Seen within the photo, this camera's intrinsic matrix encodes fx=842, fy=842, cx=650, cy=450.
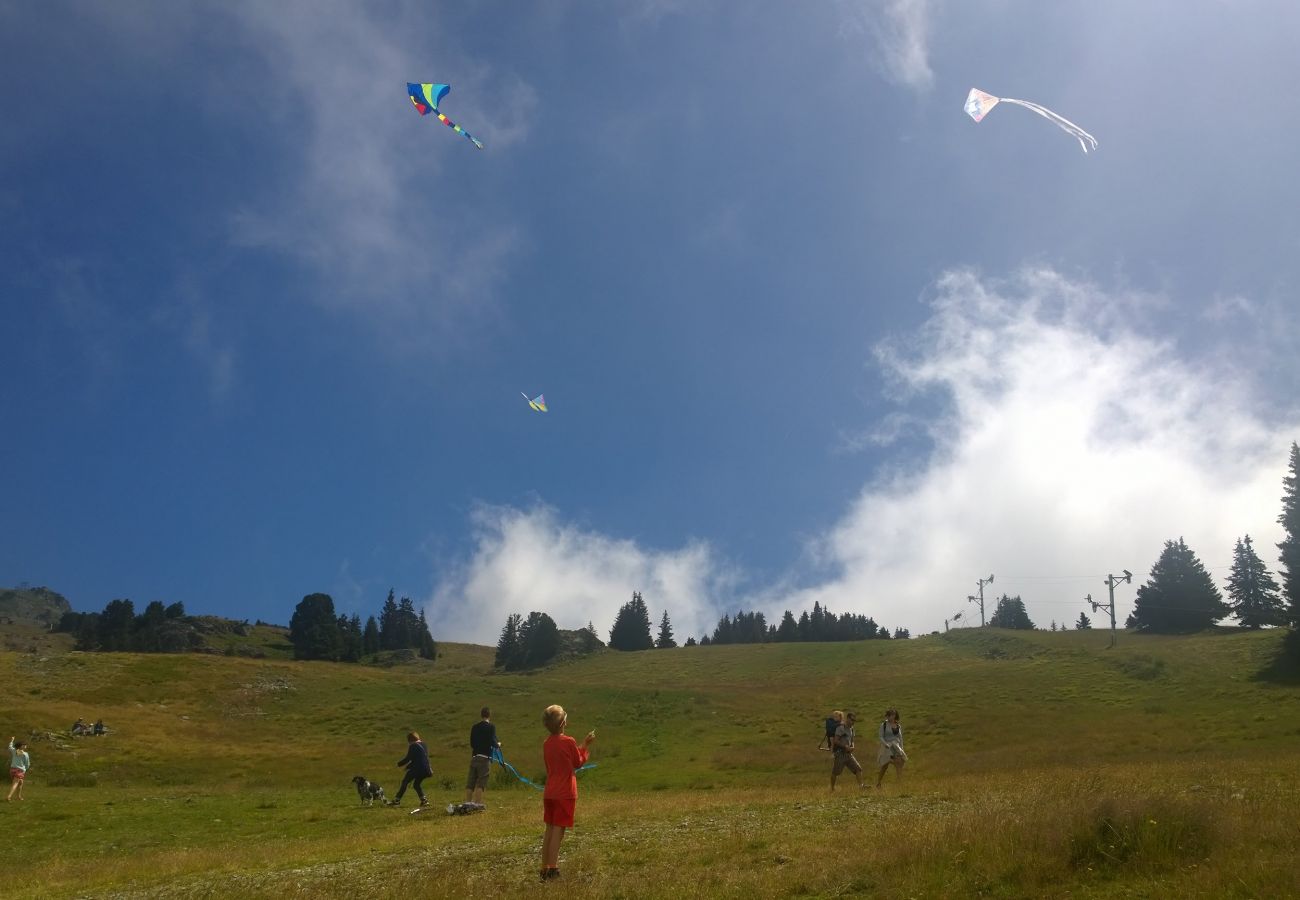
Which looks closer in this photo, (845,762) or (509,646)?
(845,762)

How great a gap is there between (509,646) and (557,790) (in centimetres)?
13345

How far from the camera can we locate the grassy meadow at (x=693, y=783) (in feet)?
28.0

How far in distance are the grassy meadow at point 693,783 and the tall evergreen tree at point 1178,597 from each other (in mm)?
9832

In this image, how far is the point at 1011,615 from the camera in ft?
517

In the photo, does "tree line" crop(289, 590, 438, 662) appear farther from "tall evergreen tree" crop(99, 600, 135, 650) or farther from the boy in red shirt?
the boy in red shirt

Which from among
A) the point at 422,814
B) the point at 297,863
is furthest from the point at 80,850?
the point at 297,863

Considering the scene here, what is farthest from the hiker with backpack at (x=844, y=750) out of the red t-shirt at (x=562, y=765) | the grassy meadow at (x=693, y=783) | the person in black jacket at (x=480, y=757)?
the red t-shirt at (x=562, y=765)

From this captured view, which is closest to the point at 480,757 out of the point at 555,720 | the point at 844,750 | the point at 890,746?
the point at 844,750

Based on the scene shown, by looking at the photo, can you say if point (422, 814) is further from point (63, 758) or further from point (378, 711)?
point (378, 711)

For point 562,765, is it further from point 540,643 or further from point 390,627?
point 390,627

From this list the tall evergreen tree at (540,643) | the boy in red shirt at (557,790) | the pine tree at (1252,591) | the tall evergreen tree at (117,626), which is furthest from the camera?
the tall evergreen tree at (117,626)

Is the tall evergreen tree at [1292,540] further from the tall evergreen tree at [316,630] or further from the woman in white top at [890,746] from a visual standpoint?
the tall evergreen tree at [316,630]

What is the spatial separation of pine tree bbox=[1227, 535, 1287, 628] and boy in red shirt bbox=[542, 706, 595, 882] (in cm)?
9741

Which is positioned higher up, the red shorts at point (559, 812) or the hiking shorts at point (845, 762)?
the red shorts at point (559, 812)
